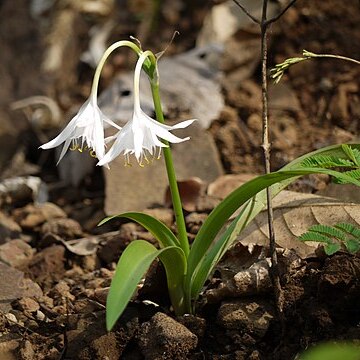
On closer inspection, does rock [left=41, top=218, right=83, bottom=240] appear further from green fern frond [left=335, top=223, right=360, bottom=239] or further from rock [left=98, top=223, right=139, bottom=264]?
green fern frond [left=335, top=223, right=360, bottom=239]

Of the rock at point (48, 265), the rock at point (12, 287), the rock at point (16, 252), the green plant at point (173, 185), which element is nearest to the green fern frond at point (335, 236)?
the green plant at point (173, 185)

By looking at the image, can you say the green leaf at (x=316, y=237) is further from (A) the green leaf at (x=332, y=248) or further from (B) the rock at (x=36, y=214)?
(B) the rock at (x=36, y=214)

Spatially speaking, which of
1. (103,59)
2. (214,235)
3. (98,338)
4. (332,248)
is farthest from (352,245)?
(103,59)

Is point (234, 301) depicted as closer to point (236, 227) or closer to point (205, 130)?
point (236, 227)

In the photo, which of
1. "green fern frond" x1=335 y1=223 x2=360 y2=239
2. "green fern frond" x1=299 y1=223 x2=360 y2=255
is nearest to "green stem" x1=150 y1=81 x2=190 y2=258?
"green fern frond" x1=299 y1=223 x2=360 y2=255

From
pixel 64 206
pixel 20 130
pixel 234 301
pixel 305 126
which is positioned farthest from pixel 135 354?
pixel 20 130

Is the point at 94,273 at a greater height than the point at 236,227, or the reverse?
the point at 236,227

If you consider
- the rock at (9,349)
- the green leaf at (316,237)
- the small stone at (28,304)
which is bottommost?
the rock at (9,349)
